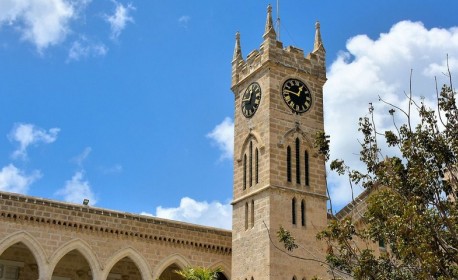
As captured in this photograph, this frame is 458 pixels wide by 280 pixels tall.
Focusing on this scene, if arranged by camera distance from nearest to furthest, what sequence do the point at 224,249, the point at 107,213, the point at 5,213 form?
the point at 5,213, the point at 107,213, the point at 224,249

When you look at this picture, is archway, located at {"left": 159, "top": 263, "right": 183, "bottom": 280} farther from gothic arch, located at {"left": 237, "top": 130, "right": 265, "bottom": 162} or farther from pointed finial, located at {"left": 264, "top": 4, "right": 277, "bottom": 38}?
pointed finial, located at {"left": 264, "top": 4, "right": 277, "bottom": 38}

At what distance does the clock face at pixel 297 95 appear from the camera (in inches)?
1214

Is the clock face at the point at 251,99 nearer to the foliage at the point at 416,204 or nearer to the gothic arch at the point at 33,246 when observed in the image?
the gothic arch at the point at 33,246

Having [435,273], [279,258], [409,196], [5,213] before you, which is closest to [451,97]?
[409,196]

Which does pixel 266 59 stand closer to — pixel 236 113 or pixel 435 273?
pixel 236 113

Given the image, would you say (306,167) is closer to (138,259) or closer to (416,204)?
(138,259)

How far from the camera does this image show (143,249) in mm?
29750

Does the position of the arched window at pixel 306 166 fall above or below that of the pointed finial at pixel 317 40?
below

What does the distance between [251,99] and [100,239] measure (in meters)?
9.40

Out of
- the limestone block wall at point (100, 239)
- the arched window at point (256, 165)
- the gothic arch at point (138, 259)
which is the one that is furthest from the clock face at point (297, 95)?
the gothic arch at point (138, 259)

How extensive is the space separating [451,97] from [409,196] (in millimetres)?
2334

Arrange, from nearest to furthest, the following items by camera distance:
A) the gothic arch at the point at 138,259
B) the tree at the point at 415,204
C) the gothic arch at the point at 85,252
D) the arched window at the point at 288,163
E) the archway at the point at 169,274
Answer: the tree at the point at 415,204 → the gothic arch at the point at 85,252 → the gothic arch at the point at 138,259 → the arched window at the point at 288,163 → the archway at the point at 169,274

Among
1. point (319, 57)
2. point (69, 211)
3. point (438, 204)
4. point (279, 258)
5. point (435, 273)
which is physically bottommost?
point (435, 273)

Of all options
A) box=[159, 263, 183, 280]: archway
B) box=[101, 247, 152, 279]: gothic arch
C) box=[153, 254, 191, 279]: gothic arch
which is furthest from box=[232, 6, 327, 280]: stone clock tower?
box=[101, 247, 152, 279]: gothic arch
